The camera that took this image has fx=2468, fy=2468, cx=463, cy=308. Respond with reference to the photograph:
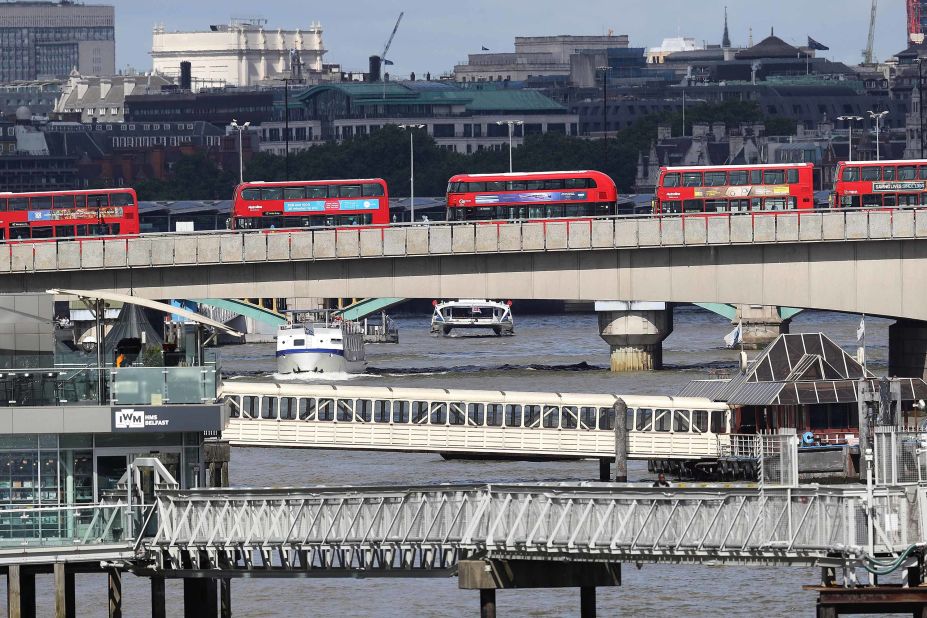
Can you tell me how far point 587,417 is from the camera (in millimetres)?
76000

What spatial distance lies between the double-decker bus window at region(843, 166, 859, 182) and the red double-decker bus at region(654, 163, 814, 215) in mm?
2175

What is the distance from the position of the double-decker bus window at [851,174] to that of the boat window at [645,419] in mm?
50914

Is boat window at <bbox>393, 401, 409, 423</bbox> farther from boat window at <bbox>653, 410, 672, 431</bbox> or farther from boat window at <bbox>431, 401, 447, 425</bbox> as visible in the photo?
boat window at <bbox>653, 410, 672, 431</bbox>

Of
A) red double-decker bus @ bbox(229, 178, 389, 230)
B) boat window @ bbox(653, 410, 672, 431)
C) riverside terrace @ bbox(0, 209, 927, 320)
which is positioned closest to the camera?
boat window @ bbox(653, 410, 672, 431)

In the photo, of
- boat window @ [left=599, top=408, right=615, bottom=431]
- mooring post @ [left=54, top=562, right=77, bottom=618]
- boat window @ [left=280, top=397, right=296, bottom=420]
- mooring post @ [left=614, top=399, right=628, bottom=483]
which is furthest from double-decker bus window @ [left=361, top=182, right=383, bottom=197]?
mooring post @ [left=54, top=562, right=77, bottom=618]

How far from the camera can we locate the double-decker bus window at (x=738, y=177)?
122500 mm

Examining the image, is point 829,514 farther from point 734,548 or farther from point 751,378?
point 751,378

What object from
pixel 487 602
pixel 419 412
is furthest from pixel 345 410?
pixel 487 602

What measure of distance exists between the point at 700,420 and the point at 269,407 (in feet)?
44.2

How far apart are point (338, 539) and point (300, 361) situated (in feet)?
263

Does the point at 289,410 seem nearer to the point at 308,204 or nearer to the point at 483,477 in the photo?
the point at 483,477

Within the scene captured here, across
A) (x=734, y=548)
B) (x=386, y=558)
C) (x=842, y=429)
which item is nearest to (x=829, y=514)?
(x=734, y=548)

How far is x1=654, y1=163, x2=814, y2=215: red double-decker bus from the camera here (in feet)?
399

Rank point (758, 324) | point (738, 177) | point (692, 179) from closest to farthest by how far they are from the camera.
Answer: point (738, 177) → point (692, 179) → point (758, 324)
